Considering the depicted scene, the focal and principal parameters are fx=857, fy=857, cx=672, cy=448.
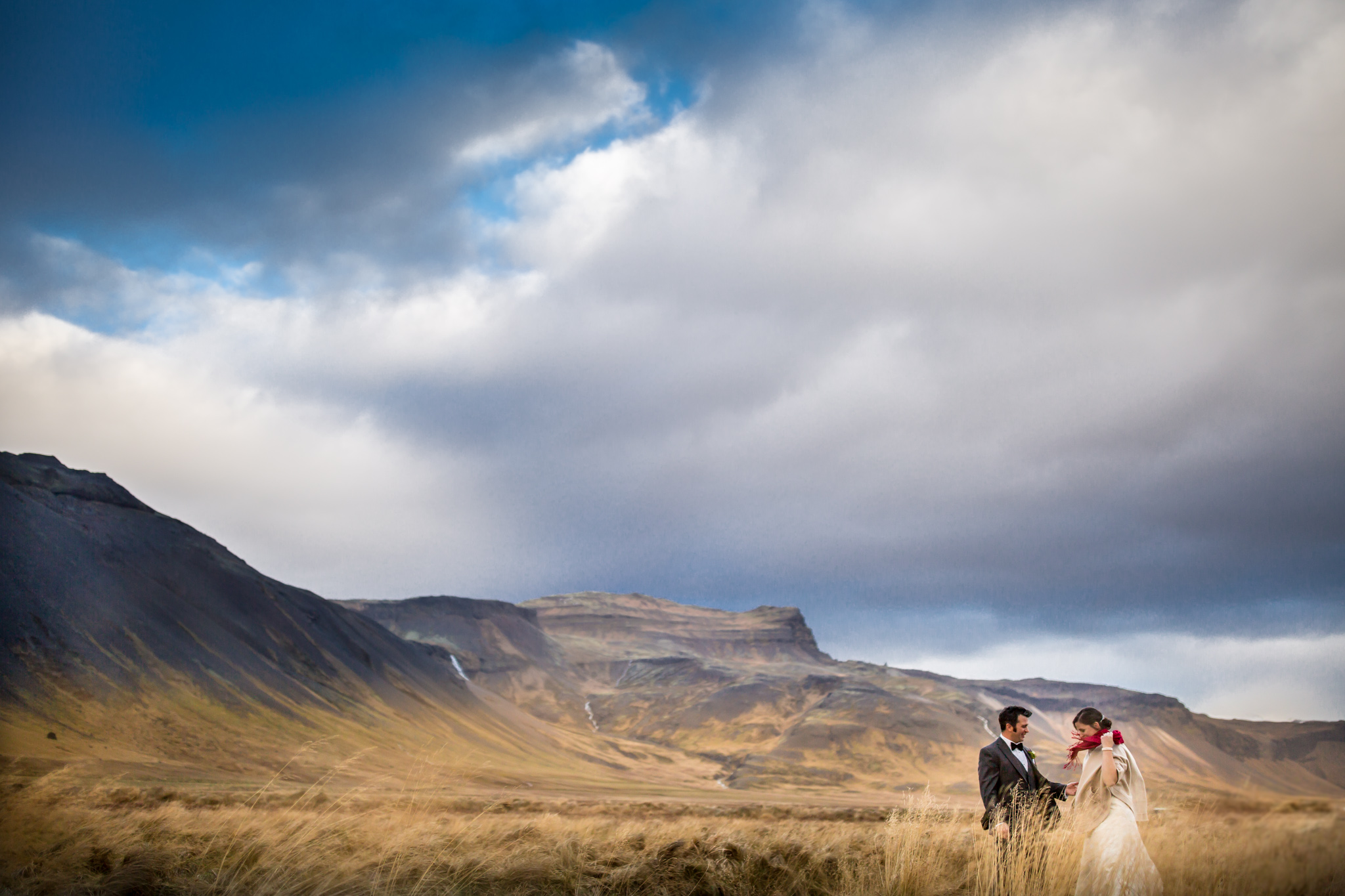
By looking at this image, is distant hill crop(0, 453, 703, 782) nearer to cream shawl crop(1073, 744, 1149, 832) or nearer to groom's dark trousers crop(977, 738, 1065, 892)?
groom's dark trousers crop(977, 738, 1065, 892)

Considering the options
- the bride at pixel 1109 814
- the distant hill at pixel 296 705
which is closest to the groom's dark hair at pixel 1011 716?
the bride at pixel 1109 814

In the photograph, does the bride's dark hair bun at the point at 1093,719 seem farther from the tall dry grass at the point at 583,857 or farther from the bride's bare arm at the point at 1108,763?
the tall dry grass at the point at 583,857

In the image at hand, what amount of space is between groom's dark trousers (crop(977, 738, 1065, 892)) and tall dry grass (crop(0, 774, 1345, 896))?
0.49 ft

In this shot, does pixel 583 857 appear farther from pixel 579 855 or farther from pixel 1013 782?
pixel 1013 782

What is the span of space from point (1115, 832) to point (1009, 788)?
99 cm

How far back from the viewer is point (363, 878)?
6750 millimetres

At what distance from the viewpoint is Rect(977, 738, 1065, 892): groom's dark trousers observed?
6617 mm

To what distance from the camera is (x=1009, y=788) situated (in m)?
7.05

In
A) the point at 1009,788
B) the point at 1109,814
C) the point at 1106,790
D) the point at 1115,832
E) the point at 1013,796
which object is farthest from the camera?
the point at 1009,788

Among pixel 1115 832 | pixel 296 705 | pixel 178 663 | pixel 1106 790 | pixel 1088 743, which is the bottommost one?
pixel 296 705

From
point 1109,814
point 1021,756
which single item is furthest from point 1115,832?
point 1021,756

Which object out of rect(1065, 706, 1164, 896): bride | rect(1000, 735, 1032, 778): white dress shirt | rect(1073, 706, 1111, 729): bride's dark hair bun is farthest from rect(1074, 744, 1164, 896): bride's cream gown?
rect(1000, 735, 1032, 778): white dress shirt

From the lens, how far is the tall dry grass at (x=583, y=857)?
18.5 ft

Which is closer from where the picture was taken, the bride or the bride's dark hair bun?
the bride
